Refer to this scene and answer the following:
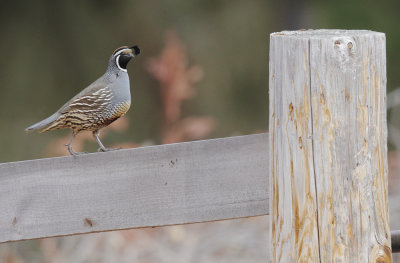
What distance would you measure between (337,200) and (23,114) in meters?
7.25

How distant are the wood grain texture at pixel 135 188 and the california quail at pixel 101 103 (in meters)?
0.48

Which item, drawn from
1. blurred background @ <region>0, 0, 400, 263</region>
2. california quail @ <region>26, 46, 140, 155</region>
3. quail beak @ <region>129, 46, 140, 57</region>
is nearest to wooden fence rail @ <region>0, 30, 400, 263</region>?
california quail @ <region>26, 46, 140, 155</region>

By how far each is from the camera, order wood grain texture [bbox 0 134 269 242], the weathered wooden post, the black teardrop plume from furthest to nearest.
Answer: the black teardrop plume < wood grain texture [bbox 0 134 269 242] < the weathered wooden post

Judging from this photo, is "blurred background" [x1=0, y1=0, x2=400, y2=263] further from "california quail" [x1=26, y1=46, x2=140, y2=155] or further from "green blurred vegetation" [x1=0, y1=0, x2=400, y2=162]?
"california quail" [x1=26, y1=46, x2=140, y2=155]

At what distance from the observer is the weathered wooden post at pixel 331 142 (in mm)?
2244

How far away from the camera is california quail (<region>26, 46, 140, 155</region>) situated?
3.16 meters

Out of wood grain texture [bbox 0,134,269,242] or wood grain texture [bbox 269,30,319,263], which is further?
wood grain texture [bbox 0,134,269,242]

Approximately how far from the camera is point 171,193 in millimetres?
2725

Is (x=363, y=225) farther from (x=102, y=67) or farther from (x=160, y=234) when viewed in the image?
(x=102, y=67)

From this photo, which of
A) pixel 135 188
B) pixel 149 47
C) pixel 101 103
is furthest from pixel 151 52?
pixel 135 188

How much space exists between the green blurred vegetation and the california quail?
528 centimetres

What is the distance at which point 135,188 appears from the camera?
2.71 metres

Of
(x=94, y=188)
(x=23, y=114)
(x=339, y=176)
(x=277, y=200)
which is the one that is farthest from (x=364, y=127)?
(x=23, y=114)

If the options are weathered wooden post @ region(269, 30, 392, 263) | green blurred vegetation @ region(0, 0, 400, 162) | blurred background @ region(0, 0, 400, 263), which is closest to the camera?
weathered wooden post @ region(269, 30, 392, 263)
